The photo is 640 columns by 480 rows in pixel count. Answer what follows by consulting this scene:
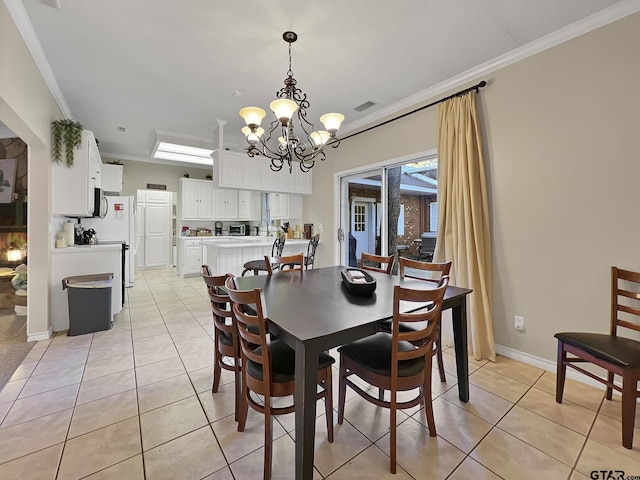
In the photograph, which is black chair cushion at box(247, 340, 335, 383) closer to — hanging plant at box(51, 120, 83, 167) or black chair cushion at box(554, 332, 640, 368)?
black chair cushion at box(554, 332, 640, 368)

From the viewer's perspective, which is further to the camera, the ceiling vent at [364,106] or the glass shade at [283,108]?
the ceiling vent at [364,106]

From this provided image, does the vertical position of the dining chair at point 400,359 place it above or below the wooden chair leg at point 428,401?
above

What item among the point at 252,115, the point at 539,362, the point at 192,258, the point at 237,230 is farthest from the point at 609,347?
the point at 237,230

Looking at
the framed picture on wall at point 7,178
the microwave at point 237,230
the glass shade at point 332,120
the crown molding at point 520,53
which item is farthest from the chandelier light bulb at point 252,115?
the microwave at point 237,230

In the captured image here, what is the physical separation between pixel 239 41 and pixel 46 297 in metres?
3.34

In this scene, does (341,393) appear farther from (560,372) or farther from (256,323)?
(560,372)

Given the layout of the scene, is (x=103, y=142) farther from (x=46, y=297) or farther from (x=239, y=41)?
(x=239, y=41)

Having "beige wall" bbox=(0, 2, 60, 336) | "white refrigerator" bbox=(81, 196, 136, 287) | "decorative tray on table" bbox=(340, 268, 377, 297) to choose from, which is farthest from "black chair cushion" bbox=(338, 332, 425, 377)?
"white refrigerator" bbox=(81, 196, 136, 287)

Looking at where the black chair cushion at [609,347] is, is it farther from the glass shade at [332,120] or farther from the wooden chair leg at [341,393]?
the glass shade at [332,120]

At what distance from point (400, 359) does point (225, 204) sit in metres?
6.84

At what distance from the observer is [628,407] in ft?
5.27

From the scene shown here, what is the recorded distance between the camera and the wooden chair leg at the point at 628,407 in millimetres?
1596

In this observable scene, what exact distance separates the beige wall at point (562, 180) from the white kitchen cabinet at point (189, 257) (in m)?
6.07

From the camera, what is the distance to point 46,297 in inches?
122
